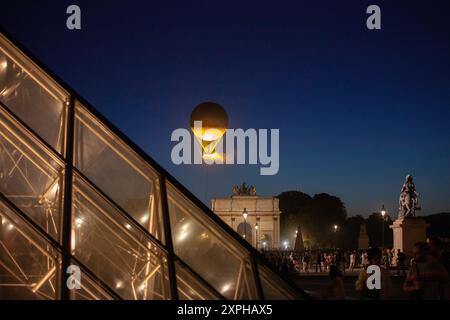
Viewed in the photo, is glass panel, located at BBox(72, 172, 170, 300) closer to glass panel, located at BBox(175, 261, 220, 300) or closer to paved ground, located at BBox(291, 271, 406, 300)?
glass panel, located at BBox(175, 261, 220, 300)

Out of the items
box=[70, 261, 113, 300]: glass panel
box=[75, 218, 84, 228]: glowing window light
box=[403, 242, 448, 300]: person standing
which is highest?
box=[75, 218, 84, 228]: glowing window light

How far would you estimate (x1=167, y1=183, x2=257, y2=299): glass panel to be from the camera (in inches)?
355

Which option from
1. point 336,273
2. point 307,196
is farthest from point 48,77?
point 307,196

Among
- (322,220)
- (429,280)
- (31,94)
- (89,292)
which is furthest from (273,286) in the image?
(322,220)

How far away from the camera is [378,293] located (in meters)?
9.52

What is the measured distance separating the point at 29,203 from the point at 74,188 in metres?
0.65

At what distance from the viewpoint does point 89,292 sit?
830 centimetres

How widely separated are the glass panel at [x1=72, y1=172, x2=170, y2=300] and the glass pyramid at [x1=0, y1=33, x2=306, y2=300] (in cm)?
1

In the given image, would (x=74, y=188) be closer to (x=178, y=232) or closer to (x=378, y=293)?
(x=178, y=232)

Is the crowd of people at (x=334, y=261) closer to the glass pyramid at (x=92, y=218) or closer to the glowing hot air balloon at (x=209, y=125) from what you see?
the glowing hot air balloon at (x=209, y=125)

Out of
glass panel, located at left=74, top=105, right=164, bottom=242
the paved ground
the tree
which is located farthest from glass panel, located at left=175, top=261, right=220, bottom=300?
the tree

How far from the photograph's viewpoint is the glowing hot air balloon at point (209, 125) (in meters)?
31.9

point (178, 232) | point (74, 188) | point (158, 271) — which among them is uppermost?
point (74, 188)

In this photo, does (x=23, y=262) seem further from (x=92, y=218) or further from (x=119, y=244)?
(x=119, y=244)
